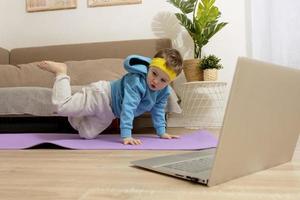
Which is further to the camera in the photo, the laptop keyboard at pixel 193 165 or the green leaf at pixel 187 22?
the green leaf at pixel 187 22

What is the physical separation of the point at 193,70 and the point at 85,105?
1024 millimetres

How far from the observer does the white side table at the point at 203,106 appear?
103 inches

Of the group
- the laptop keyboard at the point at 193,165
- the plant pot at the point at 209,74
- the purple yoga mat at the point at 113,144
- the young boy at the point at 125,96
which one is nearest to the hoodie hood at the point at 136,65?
the young boy at the point at 125,96

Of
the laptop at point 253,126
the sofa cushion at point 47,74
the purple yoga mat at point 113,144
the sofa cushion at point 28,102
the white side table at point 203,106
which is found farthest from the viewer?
the white side table at point 203,106

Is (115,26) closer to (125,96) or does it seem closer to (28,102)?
(28,102)

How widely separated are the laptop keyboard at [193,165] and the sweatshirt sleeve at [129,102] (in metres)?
0.59

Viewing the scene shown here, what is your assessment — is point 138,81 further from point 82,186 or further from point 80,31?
point 80,31

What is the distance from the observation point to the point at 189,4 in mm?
2471

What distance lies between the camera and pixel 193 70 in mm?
2410

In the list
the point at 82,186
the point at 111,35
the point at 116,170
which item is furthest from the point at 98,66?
the point at 82,186

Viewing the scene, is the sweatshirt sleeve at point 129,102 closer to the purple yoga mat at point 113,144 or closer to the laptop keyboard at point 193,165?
the purple yoga mat at point 113,144

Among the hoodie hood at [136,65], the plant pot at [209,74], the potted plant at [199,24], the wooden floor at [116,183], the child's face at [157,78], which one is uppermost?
the potted plant at [199,24]

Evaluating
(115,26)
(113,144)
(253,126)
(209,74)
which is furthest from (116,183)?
(115,26)

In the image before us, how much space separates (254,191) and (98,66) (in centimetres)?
Answer: 177
